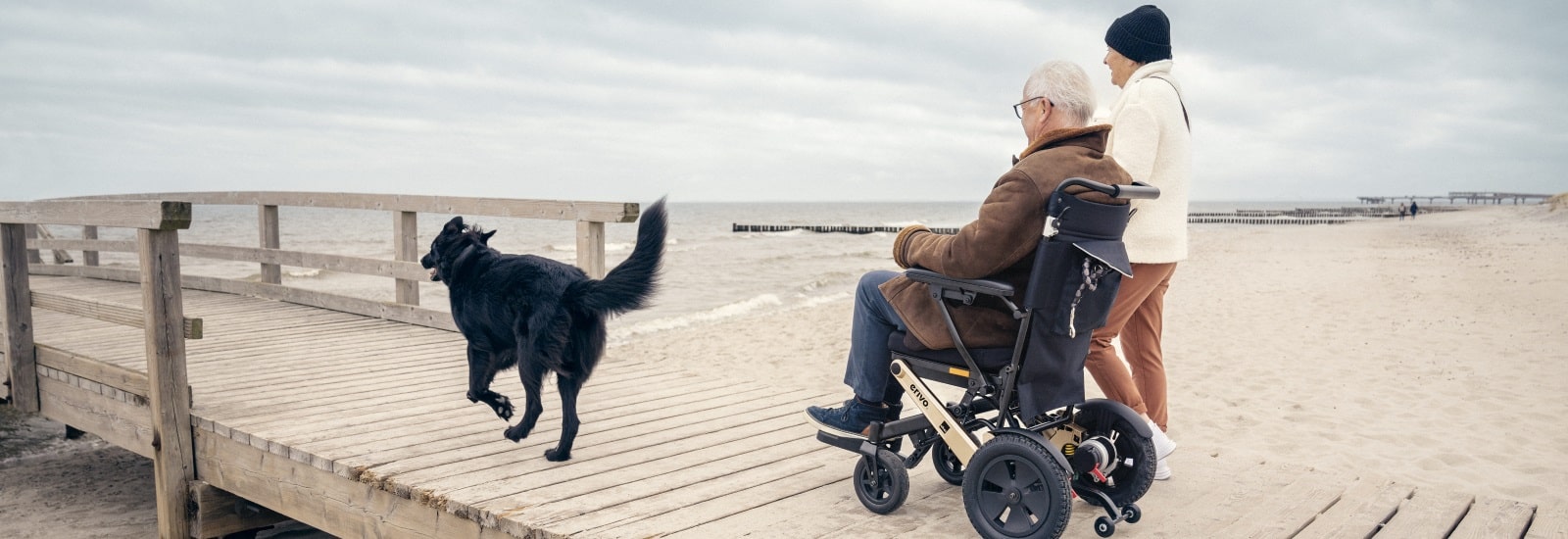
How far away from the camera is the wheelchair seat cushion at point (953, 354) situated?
6.91ft

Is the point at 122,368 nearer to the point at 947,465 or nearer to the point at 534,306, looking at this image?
the point at 534,306

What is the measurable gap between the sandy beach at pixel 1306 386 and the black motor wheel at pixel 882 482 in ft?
1.43

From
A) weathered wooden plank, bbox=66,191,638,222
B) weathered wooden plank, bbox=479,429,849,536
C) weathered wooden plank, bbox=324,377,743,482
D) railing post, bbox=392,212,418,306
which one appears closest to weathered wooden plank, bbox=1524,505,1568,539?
weathered wooden plank, bbox=479,429,849,536

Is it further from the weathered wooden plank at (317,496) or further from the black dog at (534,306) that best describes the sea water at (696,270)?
the weathered wooden plank at (317,496)

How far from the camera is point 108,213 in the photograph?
11.5 ft

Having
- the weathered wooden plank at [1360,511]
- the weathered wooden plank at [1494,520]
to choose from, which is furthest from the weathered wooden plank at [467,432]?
the weathered wooden plank at [1494,520]

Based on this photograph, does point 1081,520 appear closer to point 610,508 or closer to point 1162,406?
point 1162,406

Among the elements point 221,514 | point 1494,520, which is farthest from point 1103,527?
point 221,514

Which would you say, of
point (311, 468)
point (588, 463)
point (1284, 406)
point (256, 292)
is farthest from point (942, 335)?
point (256, 292)

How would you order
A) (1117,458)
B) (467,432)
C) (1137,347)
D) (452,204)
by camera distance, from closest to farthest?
(1117,458), (1137,347), (467,432), (452,204)

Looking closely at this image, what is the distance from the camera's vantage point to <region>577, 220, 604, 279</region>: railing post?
4551 millimetres

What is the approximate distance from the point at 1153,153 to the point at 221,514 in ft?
11.6

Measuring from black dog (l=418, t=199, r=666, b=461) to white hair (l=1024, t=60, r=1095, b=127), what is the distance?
1.08m

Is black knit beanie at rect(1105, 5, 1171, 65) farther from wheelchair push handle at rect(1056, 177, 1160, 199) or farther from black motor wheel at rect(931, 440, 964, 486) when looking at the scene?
black motor wheel at rect(931, 440, 964, 486)
